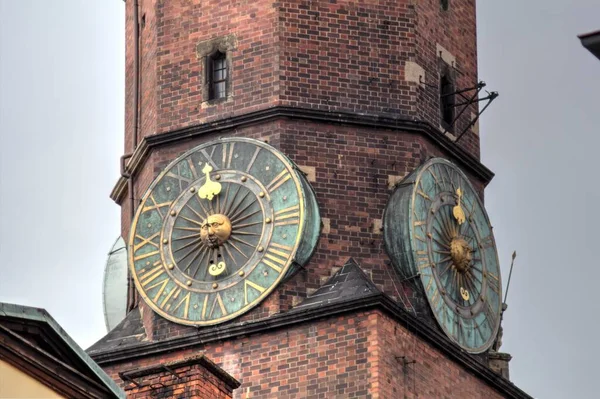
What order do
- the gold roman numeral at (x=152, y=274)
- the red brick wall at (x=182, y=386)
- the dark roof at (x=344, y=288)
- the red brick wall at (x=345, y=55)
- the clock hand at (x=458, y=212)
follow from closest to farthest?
1. the red brick wall at (x=182, y=386)
2. the dark roof at (x=344, y=288)
3. the gold roman numeral at (x=152, y=274)
4. the red brick wall at (x=345, y=55)
5. the clock hand at (x=458, y=212)

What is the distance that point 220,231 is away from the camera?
124ft

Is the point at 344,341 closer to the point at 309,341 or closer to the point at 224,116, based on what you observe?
the point at 309,341

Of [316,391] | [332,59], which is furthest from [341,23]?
[316,391]

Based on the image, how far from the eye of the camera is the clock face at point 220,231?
37.4 m

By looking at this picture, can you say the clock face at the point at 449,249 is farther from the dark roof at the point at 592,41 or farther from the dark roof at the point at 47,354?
the dark roof at the point at 592,41

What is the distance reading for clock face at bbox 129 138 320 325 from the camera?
3741cm

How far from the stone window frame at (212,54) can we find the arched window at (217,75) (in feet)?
0.05

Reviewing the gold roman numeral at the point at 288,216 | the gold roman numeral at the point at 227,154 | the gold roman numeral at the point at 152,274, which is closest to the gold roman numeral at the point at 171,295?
the gold roman numeral at the point at 152,274

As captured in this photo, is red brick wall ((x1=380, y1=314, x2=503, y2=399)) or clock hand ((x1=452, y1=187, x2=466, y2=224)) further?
clock hand ((x1=452, y1=187, x2=466, y2=224))

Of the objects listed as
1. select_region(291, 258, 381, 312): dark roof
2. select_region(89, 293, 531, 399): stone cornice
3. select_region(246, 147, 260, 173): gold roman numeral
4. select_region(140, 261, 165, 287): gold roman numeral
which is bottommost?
select_region(89, 293, 531, 399): stone cornice

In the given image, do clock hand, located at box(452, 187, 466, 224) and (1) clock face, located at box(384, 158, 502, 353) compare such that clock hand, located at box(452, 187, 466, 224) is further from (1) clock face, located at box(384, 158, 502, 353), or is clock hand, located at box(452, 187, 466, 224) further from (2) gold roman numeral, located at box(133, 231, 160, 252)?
(2) gold roman numeral, located at box(133, 231, 160, 252)

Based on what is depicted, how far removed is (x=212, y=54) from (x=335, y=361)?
5.48 m

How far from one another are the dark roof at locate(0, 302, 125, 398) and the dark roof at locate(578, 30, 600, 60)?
5555 millimetres

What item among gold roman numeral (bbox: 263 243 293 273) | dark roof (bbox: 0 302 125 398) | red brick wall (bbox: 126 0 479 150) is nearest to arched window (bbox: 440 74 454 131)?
red brick wall (bbox: 126 0 479 150)
